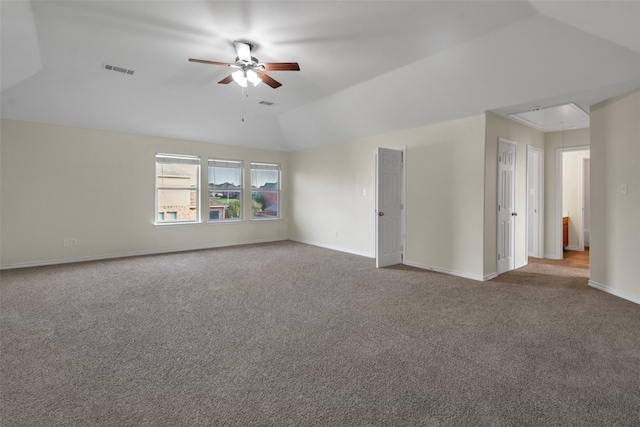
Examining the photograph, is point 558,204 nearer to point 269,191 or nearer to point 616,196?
point 616,196

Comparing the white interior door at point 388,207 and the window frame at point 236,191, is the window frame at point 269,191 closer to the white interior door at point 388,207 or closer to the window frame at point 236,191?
the window frame at point 236,191

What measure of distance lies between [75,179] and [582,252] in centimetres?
1017

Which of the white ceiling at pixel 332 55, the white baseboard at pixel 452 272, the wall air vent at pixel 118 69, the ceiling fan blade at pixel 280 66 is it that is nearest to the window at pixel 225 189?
the white ceiling at pixel 332 55

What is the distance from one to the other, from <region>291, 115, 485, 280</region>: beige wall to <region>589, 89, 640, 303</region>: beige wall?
1371 mm

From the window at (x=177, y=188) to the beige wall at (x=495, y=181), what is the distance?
5.79 m

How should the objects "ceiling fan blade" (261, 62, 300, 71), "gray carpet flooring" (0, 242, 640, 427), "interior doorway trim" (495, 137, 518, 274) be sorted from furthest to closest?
"interior doorway trim" (495, 137, 518, 274)
"ceiling fan blade" (261, 62, 300, 71)
"gray carpet flooring" (0, 242, 640, 427)

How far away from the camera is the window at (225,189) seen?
289 inches

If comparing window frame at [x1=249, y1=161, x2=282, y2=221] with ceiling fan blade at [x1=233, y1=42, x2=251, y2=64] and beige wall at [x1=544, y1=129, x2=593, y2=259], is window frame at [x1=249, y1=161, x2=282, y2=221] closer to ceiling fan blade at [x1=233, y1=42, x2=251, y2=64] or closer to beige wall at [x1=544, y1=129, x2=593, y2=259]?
ceiling fan blade at [x1=233, y1=42, x2=251, y2=64]

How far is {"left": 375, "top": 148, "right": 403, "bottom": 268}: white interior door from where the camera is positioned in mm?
5262

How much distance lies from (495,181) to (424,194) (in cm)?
105

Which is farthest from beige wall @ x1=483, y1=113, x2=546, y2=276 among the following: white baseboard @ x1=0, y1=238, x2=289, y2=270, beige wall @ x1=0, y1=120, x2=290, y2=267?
Result: beige wall @ x1=0, y1=120, x2=290, y2=267

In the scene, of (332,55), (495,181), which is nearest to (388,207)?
(495,181)

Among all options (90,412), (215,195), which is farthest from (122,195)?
(90,412)

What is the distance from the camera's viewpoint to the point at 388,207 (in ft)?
17.8
